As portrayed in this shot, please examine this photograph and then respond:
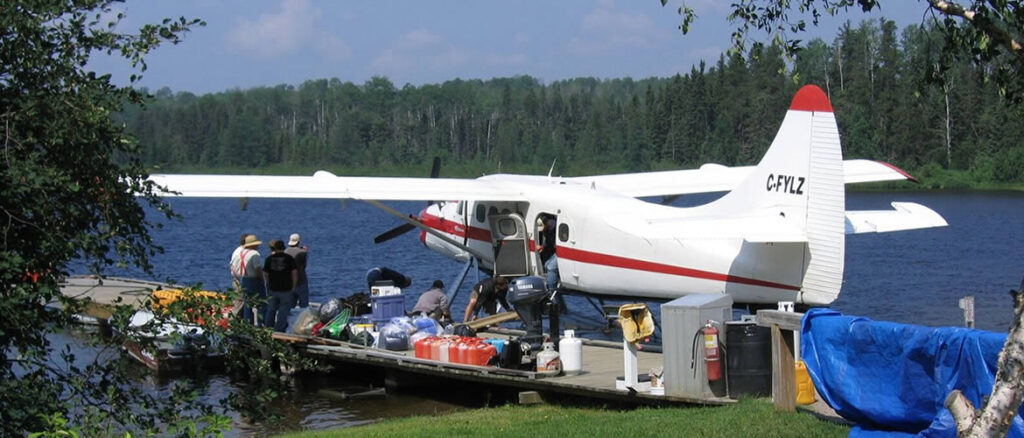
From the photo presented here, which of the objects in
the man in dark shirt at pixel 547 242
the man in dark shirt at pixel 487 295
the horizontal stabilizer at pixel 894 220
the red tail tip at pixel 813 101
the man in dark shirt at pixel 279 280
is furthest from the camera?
the man in dark shirt at pixel 547 242

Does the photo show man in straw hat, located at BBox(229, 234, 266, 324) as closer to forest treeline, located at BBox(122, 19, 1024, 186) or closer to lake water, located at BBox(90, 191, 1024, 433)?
lake water, located at BBox(90, 191, 1024, 433)

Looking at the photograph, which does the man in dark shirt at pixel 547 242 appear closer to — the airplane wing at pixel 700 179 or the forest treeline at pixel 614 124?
the airplane wing at pixel 700 179

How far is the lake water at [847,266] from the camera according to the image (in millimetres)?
13312

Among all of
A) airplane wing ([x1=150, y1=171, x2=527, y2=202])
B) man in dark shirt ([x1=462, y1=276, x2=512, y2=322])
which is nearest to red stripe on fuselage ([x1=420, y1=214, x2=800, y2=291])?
man in dark shirt ([x1=462, y1=276, x2=512, y2=322])

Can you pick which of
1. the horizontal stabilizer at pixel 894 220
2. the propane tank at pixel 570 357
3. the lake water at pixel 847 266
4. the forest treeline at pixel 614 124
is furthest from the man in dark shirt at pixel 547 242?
the forest treeline at pixel 614 124

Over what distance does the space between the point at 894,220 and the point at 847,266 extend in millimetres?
16060

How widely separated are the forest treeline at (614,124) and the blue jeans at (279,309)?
127ft

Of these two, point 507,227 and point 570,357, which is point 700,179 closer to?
point 507,227

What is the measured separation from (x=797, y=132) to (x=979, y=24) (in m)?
6.76

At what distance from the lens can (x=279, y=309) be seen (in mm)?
14430

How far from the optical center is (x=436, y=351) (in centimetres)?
1238

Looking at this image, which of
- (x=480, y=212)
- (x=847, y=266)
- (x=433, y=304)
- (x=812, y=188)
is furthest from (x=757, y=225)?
(x=847, y=266)

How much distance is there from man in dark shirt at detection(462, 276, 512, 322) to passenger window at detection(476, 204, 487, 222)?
4.63 ft

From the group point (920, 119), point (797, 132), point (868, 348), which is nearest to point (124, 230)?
point (868, 348)
